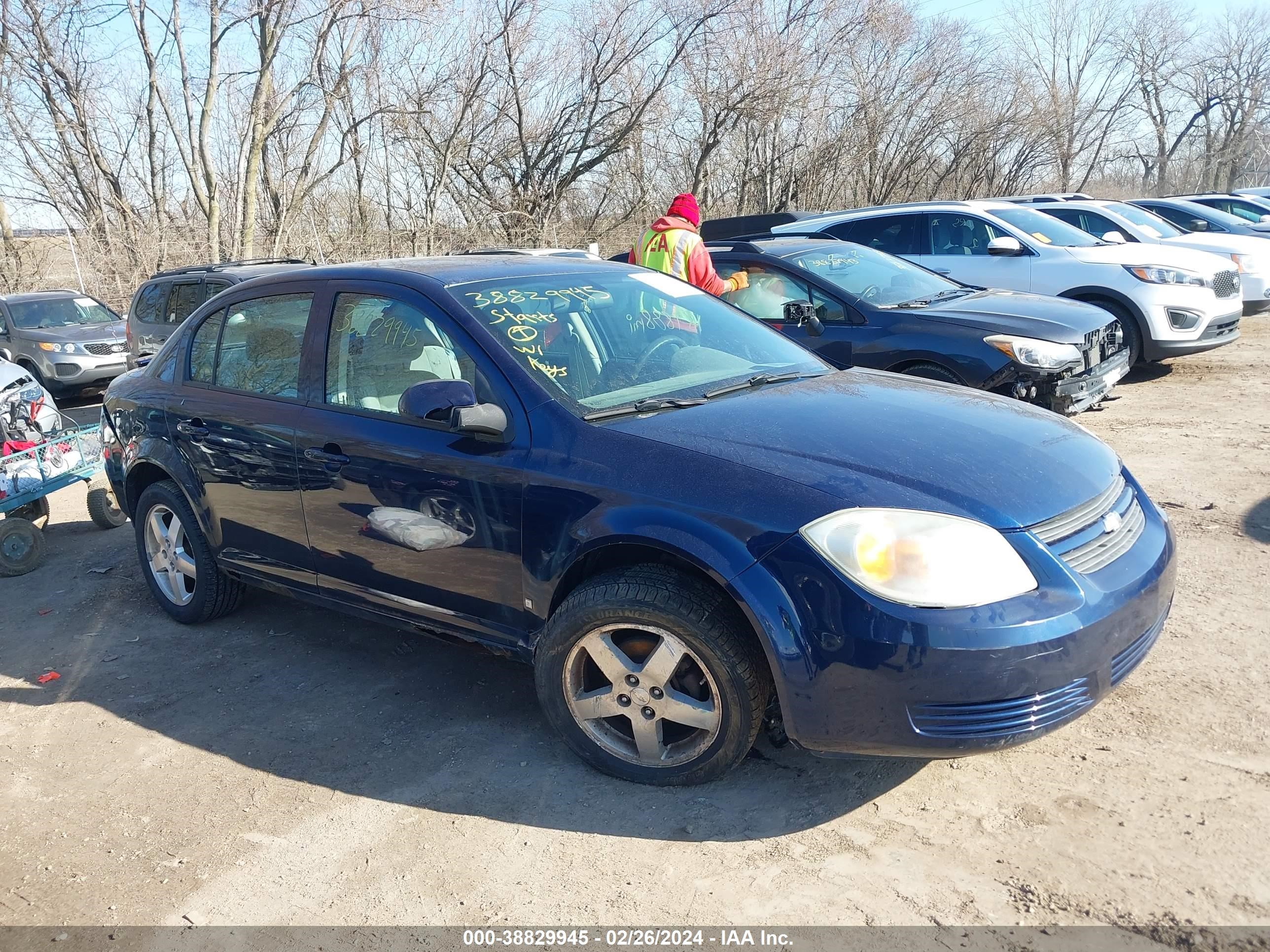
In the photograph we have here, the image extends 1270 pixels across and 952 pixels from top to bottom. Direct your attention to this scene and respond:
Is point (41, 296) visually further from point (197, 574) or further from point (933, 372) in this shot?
point (933, 372)

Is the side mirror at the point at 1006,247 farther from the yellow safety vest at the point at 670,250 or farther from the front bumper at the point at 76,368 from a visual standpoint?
the front bumper at the point at 76,368

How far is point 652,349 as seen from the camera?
3926mm

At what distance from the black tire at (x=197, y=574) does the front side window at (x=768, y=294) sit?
417cm

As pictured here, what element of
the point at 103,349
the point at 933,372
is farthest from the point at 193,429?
the point at 103,349

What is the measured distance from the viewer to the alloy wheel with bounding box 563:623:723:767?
3.09 metres

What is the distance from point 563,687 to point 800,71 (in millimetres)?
23248

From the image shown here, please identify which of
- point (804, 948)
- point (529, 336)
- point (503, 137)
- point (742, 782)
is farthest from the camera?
point (503, 137)

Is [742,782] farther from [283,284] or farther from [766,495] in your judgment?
[283,284]

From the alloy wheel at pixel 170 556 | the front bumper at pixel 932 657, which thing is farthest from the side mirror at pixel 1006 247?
the alloy wheel at pixel 170 556

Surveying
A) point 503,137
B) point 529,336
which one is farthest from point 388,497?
point 503,137

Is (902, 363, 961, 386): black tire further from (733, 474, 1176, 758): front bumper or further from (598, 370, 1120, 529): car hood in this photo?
(733, 474, 1176, 758): front bumper

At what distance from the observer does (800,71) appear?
23734mm

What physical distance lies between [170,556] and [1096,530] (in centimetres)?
425

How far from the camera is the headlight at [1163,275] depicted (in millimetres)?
9594
